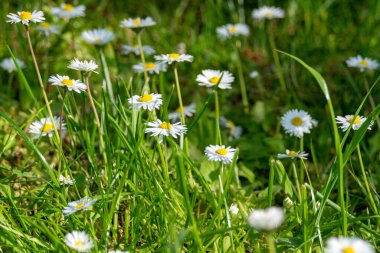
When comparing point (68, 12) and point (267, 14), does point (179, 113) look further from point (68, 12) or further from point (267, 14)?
point (267, 14)

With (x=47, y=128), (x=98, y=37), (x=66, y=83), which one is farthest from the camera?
(x=98, y=37)

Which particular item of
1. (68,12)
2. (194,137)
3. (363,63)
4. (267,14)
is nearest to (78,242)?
(194,137)

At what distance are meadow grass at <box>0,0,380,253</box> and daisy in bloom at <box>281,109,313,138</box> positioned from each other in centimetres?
13

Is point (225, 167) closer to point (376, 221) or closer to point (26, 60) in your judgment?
point (376, 221)

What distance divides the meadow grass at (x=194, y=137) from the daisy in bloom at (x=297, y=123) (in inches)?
5.3

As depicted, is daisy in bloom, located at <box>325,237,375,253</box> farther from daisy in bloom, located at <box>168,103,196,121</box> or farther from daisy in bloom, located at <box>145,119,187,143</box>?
daisy in bloom, located at <box>168,103,196,121</box>

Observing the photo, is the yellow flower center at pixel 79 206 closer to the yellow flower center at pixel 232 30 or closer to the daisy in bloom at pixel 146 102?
the daisy in bloom at pixel 146 102

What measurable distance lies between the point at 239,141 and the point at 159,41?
1220 millimetres

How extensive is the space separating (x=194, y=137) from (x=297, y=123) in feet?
1.87

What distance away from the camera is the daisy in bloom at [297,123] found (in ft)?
6.84

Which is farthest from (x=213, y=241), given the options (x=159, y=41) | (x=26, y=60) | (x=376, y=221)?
(x=159, y=41)

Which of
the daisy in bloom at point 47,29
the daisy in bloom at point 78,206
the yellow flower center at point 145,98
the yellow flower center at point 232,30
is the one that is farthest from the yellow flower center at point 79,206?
the yellow flower center at point 232,30

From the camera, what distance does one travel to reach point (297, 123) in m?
2.12

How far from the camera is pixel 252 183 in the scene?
2320 mm
